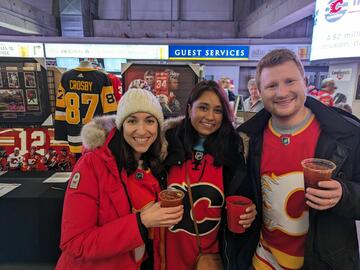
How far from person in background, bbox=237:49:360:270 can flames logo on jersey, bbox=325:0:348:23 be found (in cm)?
309

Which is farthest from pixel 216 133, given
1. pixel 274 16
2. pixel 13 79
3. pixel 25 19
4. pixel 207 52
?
pixel 25 19

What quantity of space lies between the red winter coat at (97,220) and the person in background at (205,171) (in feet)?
1.09

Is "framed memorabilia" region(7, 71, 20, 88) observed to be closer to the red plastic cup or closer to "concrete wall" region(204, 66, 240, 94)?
the red plastic cup

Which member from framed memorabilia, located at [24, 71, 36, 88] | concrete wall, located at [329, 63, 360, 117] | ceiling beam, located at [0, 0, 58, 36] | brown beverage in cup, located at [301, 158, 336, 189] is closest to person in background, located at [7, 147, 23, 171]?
framed memorabilia, located at [24, 71, 36, 88]

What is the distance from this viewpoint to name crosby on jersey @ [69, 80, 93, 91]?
8.99 feet

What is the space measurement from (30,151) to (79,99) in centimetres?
82

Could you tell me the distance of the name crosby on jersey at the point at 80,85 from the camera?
274cm

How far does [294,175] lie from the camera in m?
1.26

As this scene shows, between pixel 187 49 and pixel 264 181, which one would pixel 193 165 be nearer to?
pixel 264 181

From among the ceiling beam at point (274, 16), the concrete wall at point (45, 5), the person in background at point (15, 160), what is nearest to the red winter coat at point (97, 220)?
the person in background at point (15, 160)

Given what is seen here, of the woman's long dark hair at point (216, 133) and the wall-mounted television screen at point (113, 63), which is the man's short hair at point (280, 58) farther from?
the wall-mounted television screen at point (113, 63)

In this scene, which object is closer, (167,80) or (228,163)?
(228,163)

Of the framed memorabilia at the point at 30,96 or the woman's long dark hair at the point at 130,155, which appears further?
the framed memorabilia at the point at 30,96

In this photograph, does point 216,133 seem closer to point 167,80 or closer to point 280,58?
point 280,58
